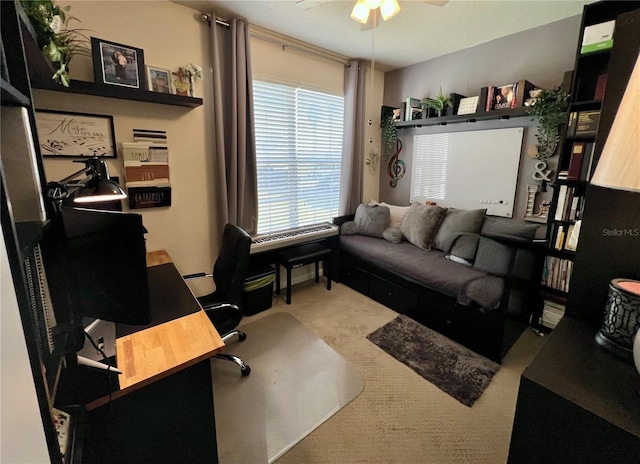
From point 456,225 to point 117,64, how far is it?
3.09 m

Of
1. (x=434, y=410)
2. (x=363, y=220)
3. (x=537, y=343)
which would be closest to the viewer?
(x=434, y=410)

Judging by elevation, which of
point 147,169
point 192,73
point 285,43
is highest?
point 285,43

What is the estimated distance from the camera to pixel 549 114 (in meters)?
2.37

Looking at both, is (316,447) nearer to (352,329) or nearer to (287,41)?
(352,329)

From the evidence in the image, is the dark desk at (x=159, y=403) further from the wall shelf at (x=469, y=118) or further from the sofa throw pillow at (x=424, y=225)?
the wall shelf at (x=469, y=118)

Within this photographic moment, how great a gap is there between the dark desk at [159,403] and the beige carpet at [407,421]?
551 millimetres

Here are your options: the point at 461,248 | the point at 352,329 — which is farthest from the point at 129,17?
the point at 461,248

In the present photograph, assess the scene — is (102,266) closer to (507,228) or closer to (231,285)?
(231,285)

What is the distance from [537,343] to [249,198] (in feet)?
9.36

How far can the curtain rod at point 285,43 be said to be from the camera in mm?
2426

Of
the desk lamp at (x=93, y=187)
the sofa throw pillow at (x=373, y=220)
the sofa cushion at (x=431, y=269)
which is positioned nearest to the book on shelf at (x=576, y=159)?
the sofa cushion at (x=431, y=269)

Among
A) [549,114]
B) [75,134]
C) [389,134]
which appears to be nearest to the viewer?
[75,134]

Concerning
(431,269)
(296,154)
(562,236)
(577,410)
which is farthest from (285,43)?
(577,410)

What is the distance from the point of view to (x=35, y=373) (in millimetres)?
581
